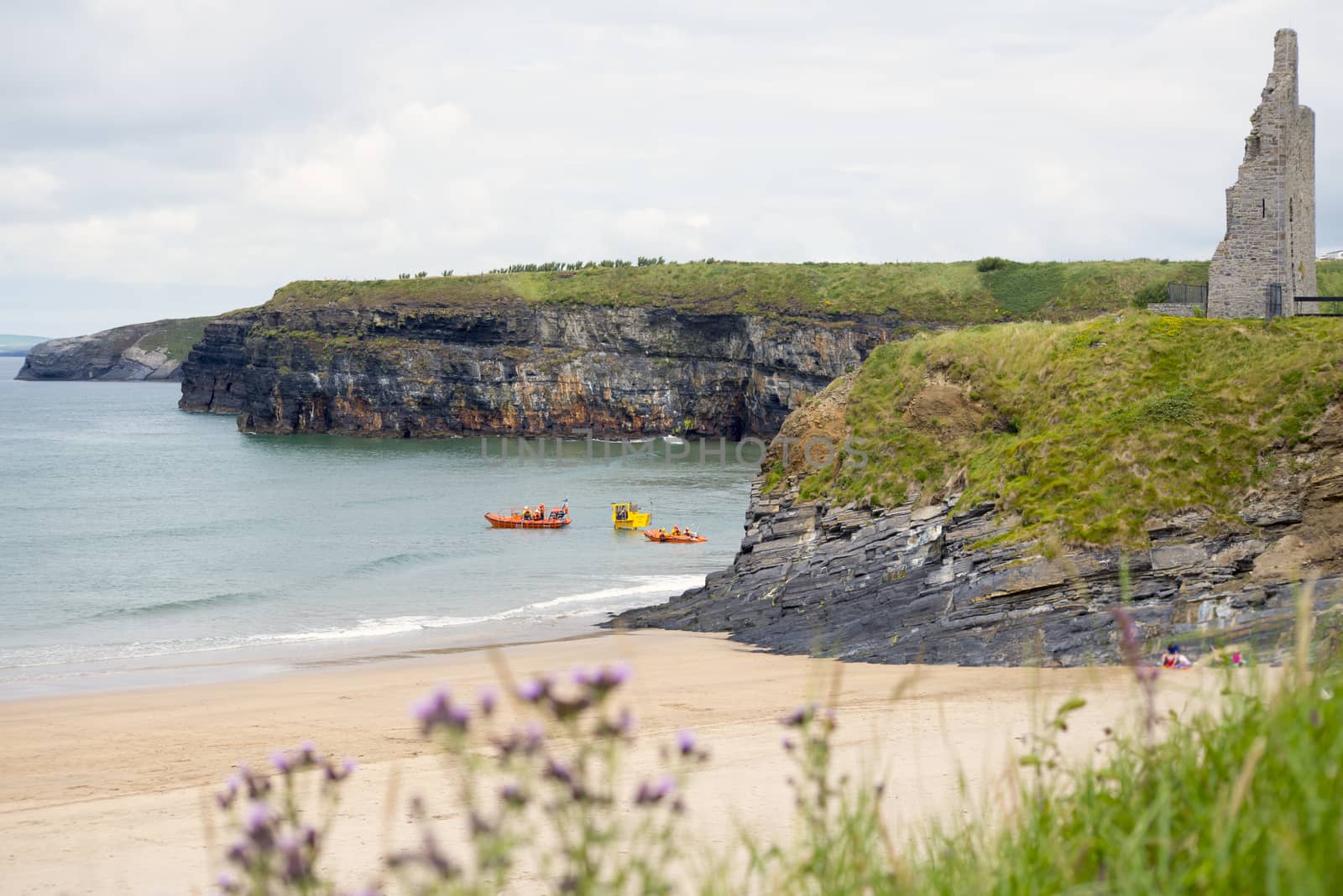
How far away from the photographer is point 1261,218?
2586cm

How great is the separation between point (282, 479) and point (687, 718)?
6284 cm

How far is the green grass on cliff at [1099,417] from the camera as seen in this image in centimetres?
1958

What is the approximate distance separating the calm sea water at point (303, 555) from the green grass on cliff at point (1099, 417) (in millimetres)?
10476

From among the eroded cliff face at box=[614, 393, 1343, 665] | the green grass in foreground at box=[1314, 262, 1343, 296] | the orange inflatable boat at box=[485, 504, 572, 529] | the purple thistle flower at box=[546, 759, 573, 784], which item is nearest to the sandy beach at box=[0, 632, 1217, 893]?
the purple thistle flower at box=[546, 759, 573, 784]

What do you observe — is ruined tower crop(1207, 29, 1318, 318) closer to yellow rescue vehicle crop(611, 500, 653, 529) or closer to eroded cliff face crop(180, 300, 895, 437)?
yellow rescue vehicle crop(611, 500, 653, 529)

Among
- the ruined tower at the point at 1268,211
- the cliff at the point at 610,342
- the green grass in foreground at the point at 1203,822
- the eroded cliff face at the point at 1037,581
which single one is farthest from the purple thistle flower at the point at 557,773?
the cliff at the point at 610,342

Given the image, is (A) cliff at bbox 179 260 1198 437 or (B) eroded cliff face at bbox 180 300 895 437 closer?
(A) cliff at bbox 179 260 1198 437

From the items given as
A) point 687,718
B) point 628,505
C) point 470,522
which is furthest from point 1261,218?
point 470,522

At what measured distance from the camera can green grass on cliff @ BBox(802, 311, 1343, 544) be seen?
Answer: 1958cm

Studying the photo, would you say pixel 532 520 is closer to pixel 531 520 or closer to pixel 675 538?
pixel 531 520

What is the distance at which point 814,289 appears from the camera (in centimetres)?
10431

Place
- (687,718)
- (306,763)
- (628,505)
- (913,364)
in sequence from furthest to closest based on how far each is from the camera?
(628,505), (913,364), (687,718), (306,763)

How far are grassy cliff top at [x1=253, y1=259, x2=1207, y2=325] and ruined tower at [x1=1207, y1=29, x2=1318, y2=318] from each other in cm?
6670

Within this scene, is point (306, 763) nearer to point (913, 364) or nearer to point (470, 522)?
point (913, 364)
